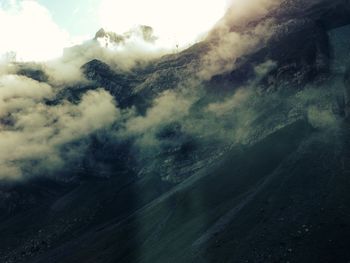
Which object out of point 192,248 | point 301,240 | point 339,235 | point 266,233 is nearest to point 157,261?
point 192,248

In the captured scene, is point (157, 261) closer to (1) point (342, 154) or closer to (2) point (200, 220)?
(2) point (200, 220)

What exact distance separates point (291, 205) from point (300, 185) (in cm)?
1697

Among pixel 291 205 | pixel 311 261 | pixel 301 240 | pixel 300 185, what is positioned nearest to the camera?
pixel 311 261

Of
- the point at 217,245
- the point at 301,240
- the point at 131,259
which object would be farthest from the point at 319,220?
the point at 131,259

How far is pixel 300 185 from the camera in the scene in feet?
581

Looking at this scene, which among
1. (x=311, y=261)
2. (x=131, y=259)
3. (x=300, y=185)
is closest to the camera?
(x=311, y=261)

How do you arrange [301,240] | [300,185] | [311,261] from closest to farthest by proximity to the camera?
[311,261] → [301,240] → [300,185]

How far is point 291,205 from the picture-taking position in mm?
162500

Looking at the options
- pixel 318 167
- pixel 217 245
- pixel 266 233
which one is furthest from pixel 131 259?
pixel 318 167

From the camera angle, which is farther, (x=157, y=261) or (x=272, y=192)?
(x=272, y=192)

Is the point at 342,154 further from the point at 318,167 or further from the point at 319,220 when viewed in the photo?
the point at 319,220

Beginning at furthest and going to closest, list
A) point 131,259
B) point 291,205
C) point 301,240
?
point 131,259, point 291,205, point 301,240

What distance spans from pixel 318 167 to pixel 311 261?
73.6 metres

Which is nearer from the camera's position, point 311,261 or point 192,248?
point 311,261
